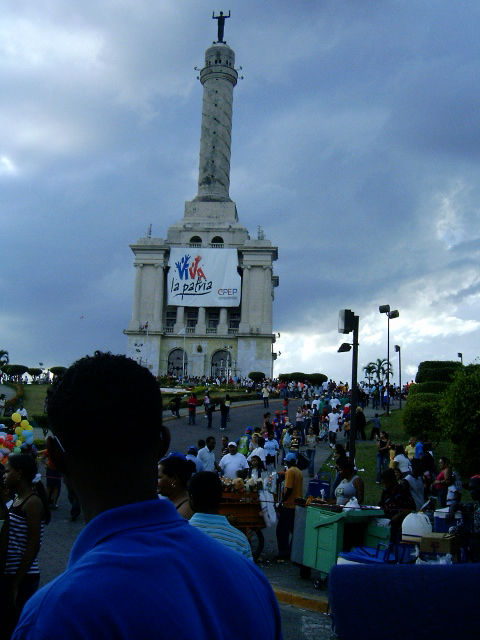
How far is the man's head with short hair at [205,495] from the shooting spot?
4.21 meters

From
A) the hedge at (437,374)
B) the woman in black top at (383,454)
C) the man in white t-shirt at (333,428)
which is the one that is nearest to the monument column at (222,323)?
the hedge at (437,374)

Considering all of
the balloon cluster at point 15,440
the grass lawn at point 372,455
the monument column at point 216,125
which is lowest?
the grass lawn at point 372,455

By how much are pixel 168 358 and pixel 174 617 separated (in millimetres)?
63183

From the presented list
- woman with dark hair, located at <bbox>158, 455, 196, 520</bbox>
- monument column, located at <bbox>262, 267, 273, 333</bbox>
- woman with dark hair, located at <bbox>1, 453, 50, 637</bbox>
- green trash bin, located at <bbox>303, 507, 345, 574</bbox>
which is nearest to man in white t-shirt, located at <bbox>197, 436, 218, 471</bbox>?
green trash bin, located at <bbox>303, 507, 345, 574</bbox>

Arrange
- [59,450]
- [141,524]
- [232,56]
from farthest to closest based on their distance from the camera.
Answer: [232,56]
[59,450]
[141,524]

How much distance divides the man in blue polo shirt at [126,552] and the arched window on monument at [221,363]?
6100 centimetres

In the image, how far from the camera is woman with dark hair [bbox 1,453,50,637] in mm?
4293

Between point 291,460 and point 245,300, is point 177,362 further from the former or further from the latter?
point 291,460

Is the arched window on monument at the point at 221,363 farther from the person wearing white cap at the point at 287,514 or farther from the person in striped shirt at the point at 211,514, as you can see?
the person in striped shirt at the point at 211,514

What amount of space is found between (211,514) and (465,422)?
44.5 ft

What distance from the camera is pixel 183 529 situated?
5.28 ft

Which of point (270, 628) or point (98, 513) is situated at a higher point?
point (98, 513)

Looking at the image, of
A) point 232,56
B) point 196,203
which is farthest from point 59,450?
point 232,56

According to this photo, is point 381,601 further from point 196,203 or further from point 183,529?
point 196,203
